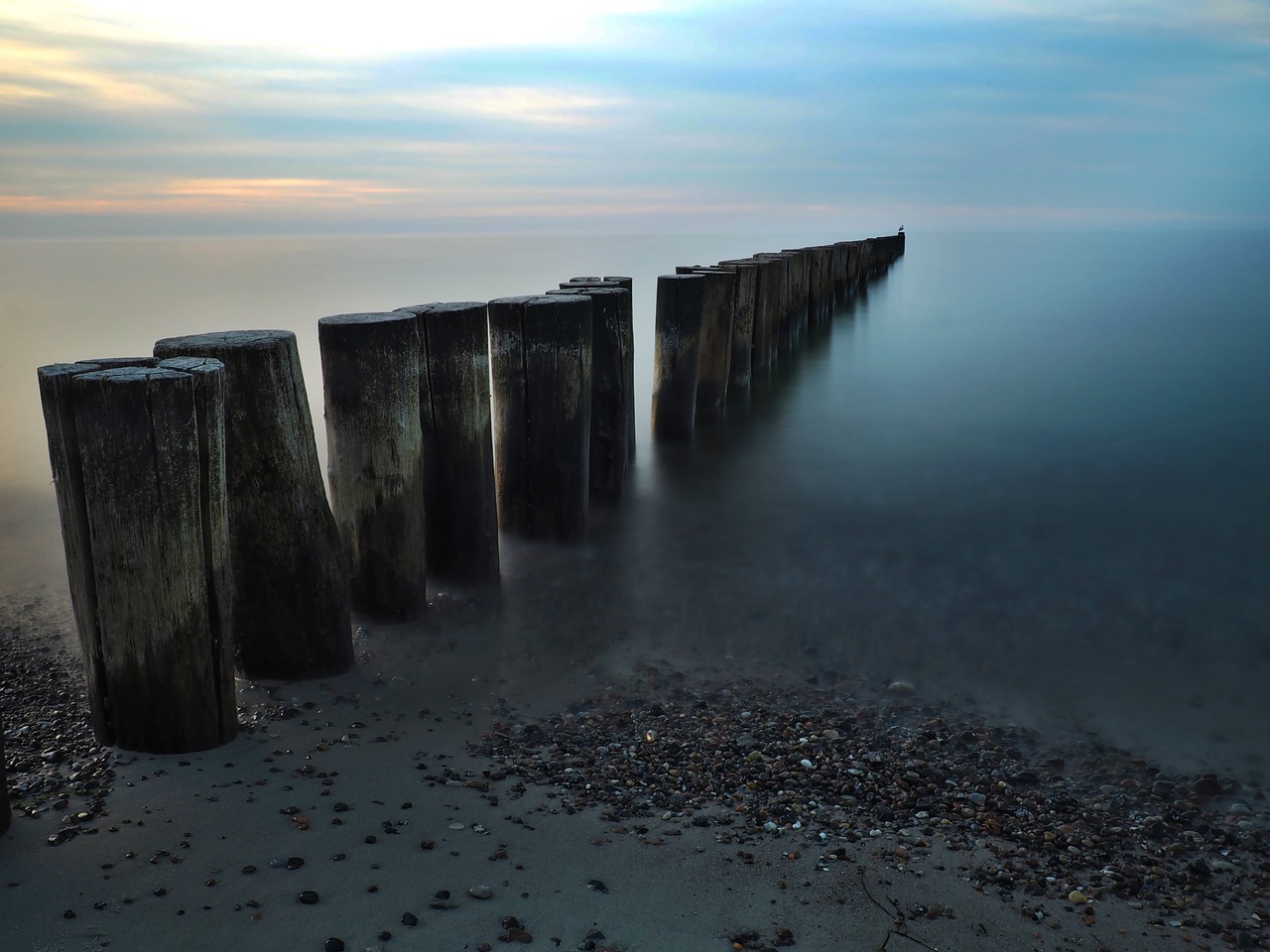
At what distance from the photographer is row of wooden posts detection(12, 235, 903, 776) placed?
2.60 m

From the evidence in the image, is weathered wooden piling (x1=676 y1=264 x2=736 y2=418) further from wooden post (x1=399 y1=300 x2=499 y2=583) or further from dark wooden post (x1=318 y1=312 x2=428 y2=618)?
dark wooden post (x1=318 y1=312 x2=428 y2=618)

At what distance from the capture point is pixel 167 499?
2.63 meters

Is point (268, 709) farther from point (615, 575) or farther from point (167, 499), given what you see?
point (615, 575)

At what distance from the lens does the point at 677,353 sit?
24.8ft

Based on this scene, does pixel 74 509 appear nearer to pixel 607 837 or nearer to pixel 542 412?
pixel 607 837

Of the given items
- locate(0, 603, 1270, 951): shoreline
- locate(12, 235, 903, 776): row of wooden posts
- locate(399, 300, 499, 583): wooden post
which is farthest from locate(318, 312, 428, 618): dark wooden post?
locate(0, 603, 1270, 951): shoreline

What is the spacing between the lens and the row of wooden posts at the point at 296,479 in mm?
2596

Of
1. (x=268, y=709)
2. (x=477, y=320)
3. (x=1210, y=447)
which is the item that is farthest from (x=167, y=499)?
(x=1210, y=447)

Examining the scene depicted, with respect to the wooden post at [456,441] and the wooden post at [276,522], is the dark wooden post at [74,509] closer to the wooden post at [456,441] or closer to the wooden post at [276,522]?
the wooden post at [276,522]

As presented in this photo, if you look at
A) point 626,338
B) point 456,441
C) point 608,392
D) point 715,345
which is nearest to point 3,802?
point 456,441

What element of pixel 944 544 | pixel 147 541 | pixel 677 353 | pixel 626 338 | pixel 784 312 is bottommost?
pixel 944 544

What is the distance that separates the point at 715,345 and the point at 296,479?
18.1 feet

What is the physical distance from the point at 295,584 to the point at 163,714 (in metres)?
0.70

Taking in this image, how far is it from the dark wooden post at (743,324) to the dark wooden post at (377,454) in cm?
576
